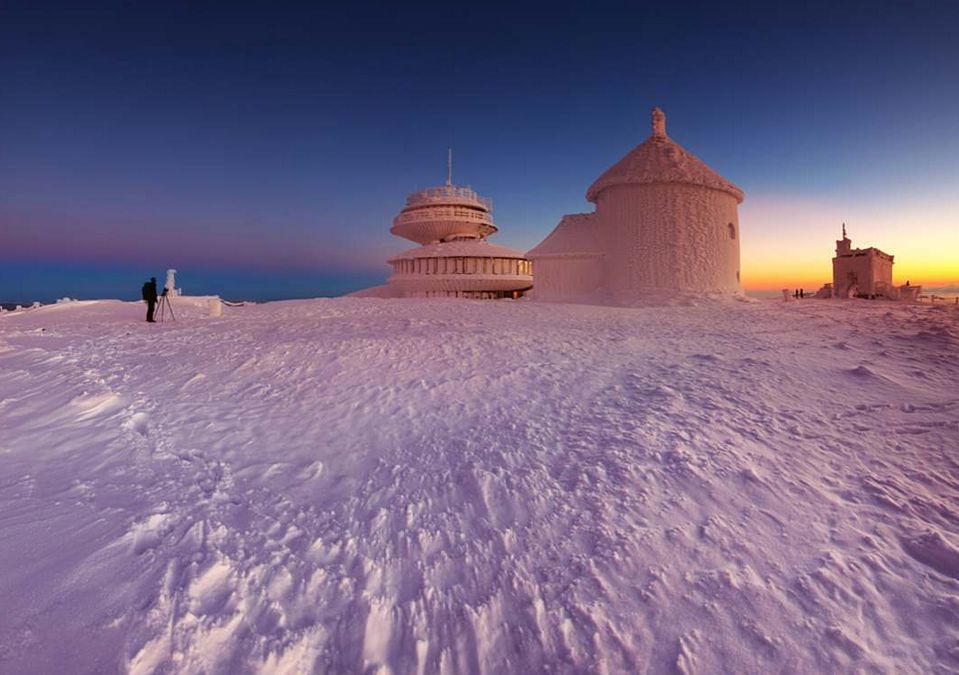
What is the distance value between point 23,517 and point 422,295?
26.8 metres

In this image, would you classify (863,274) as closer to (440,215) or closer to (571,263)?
(571,263)

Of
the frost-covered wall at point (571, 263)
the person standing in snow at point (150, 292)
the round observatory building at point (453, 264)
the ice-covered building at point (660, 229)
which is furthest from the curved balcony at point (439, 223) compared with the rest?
the person standing in snow at point (150, 292)

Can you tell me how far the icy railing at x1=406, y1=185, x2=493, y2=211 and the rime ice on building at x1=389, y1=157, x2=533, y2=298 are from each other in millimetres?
84

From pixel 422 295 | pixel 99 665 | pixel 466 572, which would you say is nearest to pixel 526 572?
pixel 466 572

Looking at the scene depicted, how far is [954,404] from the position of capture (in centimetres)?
552

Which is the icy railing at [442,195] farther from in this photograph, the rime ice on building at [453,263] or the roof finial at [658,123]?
the roof finial at [658,123]

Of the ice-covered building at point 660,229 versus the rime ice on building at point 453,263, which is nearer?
the ice-covered building at point 660,229

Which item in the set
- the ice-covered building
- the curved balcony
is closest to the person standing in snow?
the ice-covered building

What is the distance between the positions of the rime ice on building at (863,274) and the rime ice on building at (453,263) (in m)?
18.0

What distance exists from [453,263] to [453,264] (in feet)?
0.21

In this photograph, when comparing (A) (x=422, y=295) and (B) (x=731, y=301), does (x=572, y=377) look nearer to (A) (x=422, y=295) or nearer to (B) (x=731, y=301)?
(B) (x=731, y=301)

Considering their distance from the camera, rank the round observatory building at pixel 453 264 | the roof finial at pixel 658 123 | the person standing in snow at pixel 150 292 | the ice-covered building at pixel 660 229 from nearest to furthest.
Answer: the person standing in snow at pixel 150 292
the ice-covered building at pixel 660 229
the roof finial at pixel 658 123
the round observatory building at pixel 453 264

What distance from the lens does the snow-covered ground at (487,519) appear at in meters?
2.82

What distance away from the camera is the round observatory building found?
1174 inches
